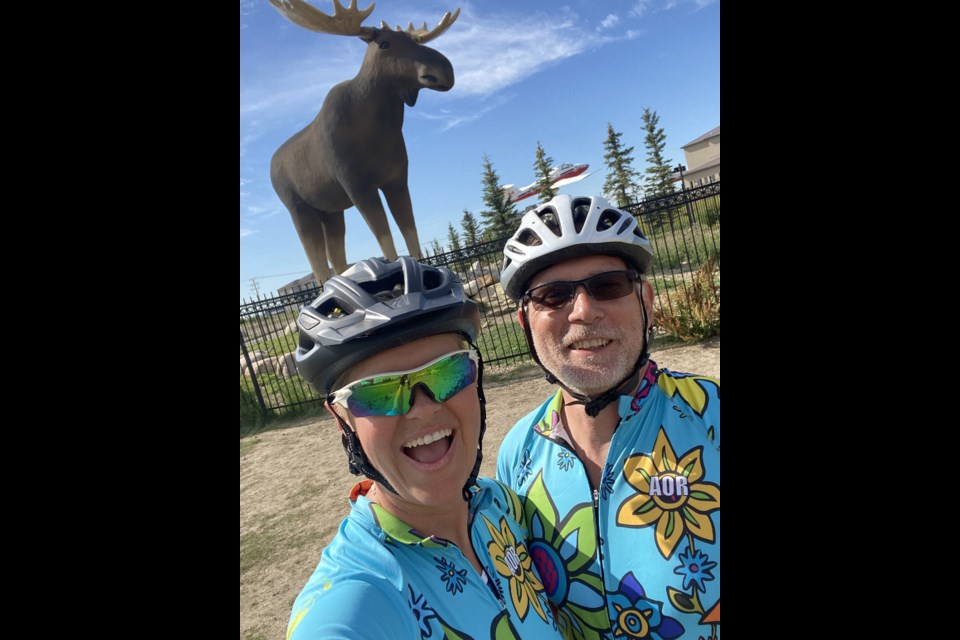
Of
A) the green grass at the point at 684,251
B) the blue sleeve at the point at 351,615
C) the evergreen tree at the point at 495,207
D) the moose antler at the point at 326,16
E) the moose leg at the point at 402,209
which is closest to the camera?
the blue sleeve at the point at 351,615

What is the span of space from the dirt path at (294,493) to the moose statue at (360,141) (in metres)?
4.14

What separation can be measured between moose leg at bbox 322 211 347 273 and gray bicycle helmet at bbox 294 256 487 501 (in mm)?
9581

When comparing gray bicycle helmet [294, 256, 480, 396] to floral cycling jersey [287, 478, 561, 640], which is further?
gray bicycle helmet [294, 256, 480, 396]

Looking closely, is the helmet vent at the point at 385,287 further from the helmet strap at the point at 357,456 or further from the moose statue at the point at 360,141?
the moose statue at the point at 360,141

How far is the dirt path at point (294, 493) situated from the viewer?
4.51 meters

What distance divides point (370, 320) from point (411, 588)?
80 centimetres

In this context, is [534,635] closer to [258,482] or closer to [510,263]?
[510,263]

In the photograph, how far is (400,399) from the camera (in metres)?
1.53

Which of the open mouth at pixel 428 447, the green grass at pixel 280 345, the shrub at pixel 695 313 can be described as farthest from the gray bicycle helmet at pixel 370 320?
the green grass at pixel 280 345

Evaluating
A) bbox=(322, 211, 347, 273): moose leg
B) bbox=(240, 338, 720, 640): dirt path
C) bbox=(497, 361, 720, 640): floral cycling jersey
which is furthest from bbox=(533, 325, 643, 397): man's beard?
bbox=(322, 211, 347, 273): moose leg

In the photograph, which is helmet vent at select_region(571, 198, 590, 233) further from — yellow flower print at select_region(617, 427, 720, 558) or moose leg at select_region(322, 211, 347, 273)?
moose leg at select_region(322, 211, 347, 273)

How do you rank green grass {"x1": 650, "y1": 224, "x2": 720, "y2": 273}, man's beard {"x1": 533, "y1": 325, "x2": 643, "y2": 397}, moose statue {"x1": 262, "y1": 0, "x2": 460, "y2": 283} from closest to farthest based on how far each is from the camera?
man's beard {"x1": 533, "y1": 325, "x2": 643, "y2": 397} < moose statue {"x1": 262, "y1": 0, "x2": 460, "y2": 283} < green grass {"x1": 650, "y1": 224, "x2": 720, "y2": 273}

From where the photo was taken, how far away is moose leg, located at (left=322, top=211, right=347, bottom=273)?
35.6 ft
